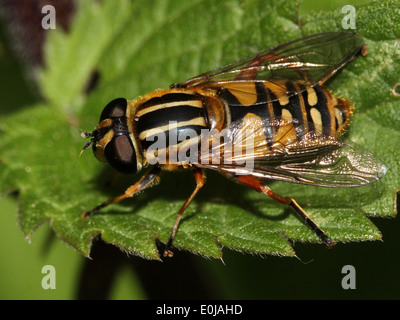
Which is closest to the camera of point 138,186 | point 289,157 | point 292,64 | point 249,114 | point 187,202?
point 289,157

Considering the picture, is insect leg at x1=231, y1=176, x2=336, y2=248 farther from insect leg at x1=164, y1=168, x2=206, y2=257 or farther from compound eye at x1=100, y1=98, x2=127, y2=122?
compound eye at x1=100, y1=98, x2=127, y2=122

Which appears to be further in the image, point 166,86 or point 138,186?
point 166,86

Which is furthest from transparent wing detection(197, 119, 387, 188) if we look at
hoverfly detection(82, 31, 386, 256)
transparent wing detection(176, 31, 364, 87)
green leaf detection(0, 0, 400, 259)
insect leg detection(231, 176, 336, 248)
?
transparent wing detection(176, 31, 364, 87)

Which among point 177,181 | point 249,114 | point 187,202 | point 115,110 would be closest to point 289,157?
point 249,114

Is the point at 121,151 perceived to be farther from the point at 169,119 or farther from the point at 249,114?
the point at 249,114

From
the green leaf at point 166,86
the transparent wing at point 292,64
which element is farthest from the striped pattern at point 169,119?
the green leaf at point 166,86

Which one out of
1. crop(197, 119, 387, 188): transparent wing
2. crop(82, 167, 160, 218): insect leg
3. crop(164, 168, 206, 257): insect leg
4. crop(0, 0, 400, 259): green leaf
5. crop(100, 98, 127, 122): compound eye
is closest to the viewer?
crop(197, 119, 387, 188): transparent wing

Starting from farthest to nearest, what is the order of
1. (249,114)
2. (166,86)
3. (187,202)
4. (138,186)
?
(166,86) → (138,186) → (187,202) → (249,114)

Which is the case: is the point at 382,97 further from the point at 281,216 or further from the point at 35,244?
the point at 35,244
